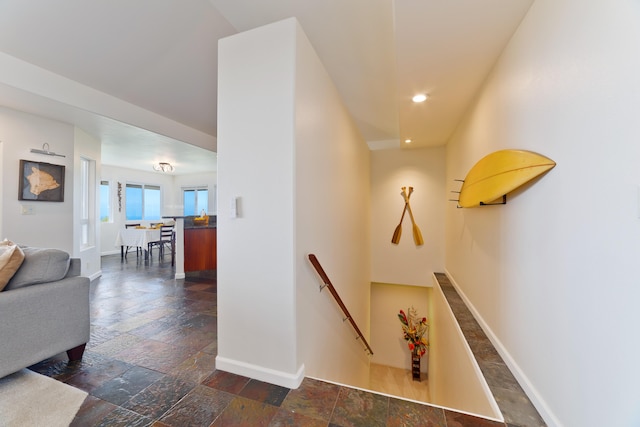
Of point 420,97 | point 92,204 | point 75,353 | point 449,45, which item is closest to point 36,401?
point 75,353

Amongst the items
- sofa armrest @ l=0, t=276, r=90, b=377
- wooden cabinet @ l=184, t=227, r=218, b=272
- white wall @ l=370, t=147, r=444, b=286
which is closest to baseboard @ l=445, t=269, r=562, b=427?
white wall @ l=370, t=147, r=444, b=286

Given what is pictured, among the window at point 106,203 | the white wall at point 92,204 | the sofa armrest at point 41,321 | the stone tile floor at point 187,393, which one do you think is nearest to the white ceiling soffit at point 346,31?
the sofa armrest at point 41,321

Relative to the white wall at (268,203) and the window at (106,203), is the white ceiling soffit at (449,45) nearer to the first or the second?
the white wall at (268,203)

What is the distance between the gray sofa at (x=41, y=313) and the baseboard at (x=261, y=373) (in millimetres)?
1060

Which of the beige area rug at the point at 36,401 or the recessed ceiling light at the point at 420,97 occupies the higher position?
the recessed ceiling light at the point at 420,97

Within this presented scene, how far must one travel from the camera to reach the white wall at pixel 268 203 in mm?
1493

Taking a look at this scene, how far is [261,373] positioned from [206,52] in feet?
10.00

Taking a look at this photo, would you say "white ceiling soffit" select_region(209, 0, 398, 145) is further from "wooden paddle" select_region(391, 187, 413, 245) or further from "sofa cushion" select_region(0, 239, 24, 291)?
"sofa cushion" select_region(0, 239, 24, 291)

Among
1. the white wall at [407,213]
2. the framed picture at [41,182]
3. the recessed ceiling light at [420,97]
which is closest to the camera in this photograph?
the recessed ceiling light at [420,97]

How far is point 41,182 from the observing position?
3158 millimetres

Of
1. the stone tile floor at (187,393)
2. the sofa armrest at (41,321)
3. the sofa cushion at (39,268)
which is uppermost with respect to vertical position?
the sofa cushion at (39,268)

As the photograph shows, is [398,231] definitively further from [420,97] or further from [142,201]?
[142,201]

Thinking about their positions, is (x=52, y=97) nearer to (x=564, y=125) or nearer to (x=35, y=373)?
(x=35, y=373)

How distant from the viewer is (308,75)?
1725 millimetres
